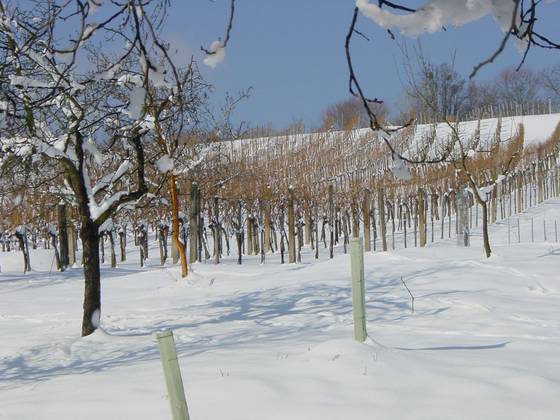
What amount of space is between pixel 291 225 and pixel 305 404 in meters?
17.1

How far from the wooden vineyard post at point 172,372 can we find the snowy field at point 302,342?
2.83 ft

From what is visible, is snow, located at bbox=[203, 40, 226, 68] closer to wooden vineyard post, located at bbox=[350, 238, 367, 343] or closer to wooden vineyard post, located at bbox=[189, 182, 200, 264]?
wooden vineyard post, located at bbox=[350, 238, 367, 343]

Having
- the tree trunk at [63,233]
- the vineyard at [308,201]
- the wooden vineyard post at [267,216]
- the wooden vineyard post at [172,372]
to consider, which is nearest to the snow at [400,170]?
the wooden vineyard post at [172,372]

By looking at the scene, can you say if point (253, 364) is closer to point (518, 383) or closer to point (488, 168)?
point (518, 383)

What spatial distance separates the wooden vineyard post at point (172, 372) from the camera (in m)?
2.51

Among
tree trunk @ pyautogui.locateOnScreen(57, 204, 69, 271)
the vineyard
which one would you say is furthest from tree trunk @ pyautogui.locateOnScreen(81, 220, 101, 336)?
tree trunk @ pyautogui.locateOnScreen(57, 204, 69, 271)

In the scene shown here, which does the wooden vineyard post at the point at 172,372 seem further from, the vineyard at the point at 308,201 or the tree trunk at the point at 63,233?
the tree trunk at the point at 63,233

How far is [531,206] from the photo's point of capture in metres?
31.4

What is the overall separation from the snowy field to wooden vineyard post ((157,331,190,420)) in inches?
33.9

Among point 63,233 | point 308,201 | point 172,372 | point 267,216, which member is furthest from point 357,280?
point 308,201

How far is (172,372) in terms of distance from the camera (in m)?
2.54

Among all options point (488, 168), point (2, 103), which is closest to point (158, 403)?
point (2, 103)

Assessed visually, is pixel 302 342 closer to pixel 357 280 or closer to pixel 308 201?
pixel 357 280

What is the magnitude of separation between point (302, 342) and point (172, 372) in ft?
11.2
